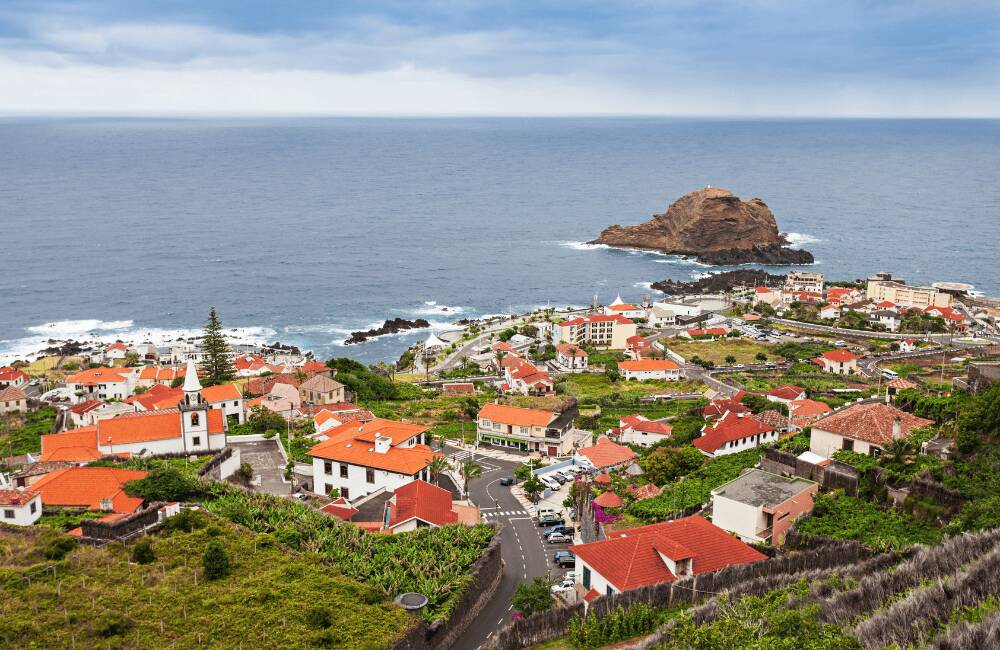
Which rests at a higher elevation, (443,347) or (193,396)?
(193,396)

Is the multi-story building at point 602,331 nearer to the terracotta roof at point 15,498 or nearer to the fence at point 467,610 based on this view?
the fence at point 467,610

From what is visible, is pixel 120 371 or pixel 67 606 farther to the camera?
pixel 120 371

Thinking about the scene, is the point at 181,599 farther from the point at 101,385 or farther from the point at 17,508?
the point at 101,385

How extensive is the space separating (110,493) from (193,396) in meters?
9.81

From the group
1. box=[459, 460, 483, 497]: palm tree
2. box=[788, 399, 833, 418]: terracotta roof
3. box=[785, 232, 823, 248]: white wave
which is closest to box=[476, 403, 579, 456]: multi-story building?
box=[459, 460, 483, 497]: palm tree

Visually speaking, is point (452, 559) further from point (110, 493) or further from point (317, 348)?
point (317, 348)

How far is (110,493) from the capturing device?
28938 mm

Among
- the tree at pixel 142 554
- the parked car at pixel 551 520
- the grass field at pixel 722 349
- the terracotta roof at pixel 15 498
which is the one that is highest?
the tree at pixel 142 554

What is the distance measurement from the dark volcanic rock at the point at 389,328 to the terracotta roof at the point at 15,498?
60.6 metres

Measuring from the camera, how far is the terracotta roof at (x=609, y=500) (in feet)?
110

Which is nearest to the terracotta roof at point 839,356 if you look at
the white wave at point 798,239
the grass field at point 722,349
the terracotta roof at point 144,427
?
the grass field at point 722,349

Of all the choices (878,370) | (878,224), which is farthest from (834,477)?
(878,224)

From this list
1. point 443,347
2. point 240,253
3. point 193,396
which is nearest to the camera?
point 193,396

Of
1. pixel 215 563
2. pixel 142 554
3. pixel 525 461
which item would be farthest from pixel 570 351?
pixel 215 563
